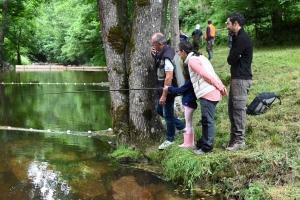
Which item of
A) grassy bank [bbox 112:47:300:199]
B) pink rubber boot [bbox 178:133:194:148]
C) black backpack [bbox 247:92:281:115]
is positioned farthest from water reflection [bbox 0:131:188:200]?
black backpack [bbox 247:92:281:115]

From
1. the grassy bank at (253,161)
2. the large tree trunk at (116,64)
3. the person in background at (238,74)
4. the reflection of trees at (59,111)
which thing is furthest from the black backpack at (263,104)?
the reflection of trees at (59,111)

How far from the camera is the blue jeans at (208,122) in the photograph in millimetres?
4668

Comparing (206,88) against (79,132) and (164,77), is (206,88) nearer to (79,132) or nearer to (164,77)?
(164,77)

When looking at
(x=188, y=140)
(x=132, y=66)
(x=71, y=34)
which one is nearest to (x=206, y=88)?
(x=188, y=140)

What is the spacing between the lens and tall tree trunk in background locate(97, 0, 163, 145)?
5.68m

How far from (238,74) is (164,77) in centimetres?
118

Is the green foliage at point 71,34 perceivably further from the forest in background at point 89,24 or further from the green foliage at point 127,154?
the green foliage at point 127,154

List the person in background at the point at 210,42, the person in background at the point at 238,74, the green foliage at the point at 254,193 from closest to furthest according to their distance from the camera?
the green foliage at the point at 254,193
the person in background at the point at 238,74
the person in background at the point at 210,42

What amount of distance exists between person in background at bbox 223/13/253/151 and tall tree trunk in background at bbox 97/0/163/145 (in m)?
1.45

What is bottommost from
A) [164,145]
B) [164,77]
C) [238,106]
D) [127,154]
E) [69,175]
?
[69,175]

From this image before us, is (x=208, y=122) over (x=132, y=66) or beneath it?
beneath

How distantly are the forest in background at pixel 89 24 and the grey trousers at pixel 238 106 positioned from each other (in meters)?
8.76

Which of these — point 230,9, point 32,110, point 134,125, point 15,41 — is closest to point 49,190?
point 134,125

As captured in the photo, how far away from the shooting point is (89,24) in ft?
101
